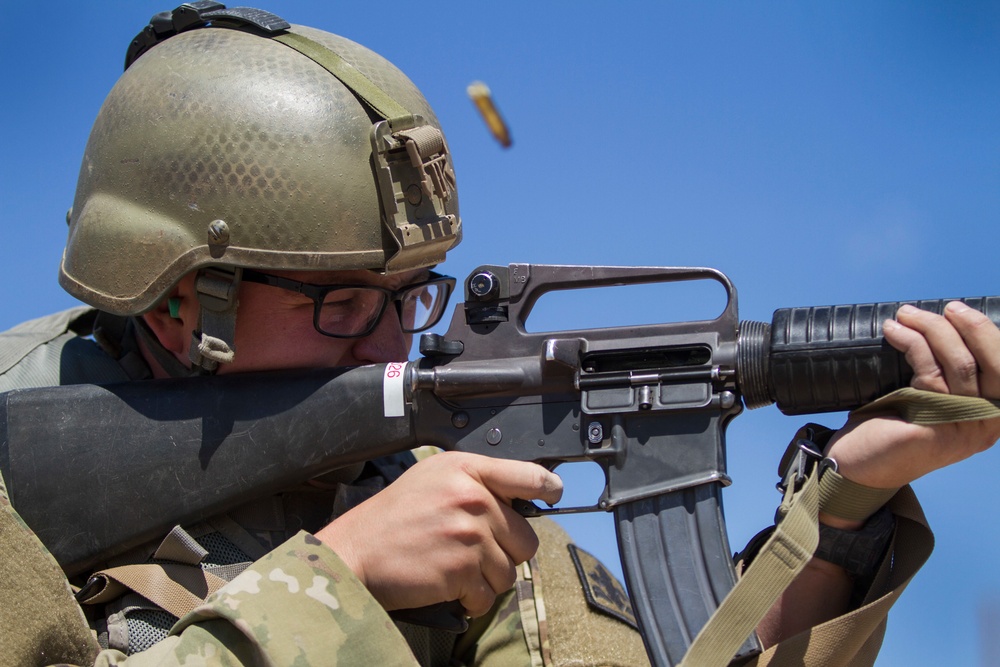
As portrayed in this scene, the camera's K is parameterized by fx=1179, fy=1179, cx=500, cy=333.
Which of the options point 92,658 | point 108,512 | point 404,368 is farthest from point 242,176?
point 92,658

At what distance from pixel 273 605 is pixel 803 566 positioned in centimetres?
121

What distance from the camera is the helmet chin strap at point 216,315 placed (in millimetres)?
3234

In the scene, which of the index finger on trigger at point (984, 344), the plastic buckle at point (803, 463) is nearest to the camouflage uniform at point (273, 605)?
the plastic buckle at point (803, 463)

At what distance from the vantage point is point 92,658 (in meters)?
2.79

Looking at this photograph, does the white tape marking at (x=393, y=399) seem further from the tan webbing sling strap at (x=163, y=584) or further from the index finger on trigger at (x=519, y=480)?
the tan webbing sling strap at (x=163, y=584)

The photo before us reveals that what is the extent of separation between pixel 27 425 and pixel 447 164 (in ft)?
4.54

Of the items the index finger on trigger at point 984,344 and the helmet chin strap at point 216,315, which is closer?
the index finger on trigger at point 984,344

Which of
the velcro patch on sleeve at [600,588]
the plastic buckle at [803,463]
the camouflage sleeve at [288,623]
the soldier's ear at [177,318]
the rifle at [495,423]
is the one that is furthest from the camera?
the velcro patch on sleeve at [600,588]

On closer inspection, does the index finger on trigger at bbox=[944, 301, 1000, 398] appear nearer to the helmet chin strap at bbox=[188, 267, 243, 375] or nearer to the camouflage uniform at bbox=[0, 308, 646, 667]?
the camouflage uniform at bbox=[0, 308, 646, 667]

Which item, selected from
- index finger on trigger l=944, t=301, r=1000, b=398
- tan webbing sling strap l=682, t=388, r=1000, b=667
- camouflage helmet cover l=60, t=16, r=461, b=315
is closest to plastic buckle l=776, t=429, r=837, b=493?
tan webbing sling strap l=682, t=388, r=1000, b=667

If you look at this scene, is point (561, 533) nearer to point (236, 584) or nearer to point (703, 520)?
point (703, 520)

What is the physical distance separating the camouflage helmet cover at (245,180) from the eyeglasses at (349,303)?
0.07 metres

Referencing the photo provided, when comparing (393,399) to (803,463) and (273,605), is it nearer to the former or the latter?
(273,605)

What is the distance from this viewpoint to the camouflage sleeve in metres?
2.57
